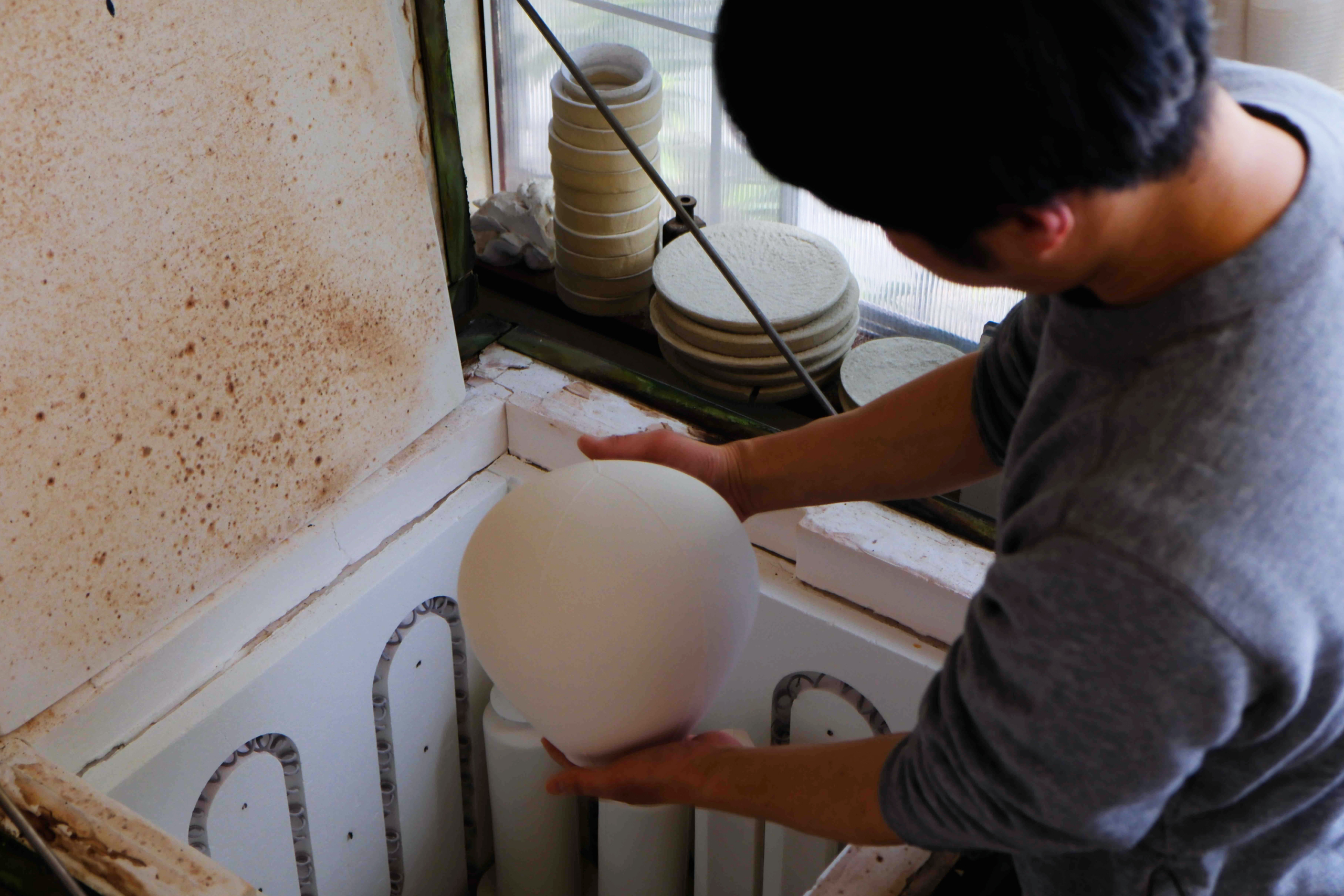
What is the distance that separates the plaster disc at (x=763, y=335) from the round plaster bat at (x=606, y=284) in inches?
7.7

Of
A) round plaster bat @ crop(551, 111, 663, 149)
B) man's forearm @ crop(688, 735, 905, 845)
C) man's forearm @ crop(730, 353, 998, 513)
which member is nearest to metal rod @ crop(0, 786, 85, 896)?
man's forearm @ crop(688, 735, 905, 845)

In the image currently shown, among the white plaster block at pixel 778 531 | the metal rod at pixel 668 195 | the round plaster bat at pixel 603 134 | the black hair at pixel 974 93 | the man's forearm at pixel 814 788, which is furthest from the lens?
the round plaster bat at pixel 603 134

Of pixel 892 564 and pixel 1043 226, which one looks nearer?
pixel 1043 226

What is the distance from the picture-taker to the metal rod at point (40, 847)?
40.2 inches

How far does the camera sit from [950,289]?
176 centimetres

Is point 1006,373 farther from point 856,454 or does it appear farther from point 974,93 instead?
point 974,93

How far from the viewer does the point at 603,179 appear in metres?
1.71

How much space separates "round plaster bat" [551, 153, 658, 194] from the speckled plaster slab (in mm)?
263

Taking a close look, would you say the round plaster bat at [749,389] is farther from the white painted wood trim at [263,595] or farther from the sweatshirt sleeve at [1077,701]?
the sweatshirt sleeve at [1077,701]

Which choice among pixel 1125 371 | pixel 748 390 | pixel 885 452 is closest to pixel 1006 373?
pixel 885 452

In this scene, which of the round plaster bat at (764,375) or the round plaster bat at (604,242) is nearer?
the round plaster bat at (764,375)

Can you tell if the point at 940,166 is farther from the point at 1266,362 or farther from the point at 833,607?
the point at 833,607

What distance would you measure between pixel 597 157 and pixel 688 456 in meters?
0.62

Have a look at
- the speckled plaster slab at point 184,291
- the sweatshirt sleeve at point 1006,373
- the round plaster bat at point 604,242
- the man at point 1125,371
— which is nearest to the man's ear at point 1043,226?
the man at point 1125,371
